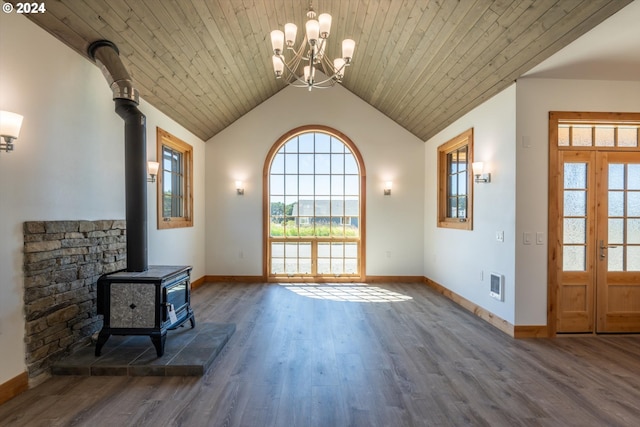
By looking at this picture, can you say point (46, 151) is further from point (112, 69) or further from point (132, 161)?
Result: point (112, 69)

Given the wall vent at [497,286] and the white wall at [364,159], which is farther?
the white wall at [364,159]

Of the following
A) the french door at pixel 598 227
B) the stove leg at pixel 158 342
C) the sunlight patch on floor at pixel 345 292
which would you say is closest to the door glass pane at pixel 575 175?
the french door at pixel 598 227

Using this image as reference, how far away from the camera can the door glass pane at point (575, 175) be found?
11.6 ft

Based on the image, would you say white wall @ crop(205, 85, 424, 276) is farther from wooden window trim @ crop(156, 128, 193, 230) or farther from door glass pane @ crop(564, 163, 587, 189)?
door glass pane @ crop(564, 163, 587, 189)

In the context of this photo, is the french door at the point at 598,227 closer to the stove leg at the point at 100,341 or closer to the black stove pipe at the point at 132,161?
the black stove pipe at the point at 132,161

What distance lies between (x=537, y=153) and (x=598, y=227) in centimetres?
111

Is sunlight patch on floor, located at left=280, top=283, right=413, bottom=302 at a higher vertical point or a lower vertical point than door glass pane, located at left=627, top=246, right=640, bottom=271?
lower

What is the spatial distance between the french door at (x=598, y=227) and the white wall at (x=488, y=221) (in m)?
0.52

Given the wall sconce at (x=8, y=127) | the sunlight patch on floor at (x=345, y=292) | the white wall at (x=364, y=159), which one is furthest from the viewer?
the white wall at (x=364, y=159)

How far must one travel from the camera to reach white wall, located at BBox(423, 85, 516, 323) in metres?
3.53

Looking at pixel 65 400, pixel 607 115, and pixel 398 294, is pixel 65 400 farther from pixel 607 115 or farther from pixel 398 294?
pixel 607 115

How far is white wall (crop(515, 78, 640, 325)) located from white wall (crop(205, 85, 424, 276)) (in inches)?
108

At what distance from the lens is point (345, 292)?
5.36 m

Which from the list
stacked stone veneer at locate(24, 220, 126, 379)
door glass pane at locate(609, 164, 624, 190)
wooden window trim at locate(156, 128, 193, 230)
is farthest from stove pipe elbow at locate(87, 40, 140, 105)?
door glass pane at locate(609, 164, 624, 190)
